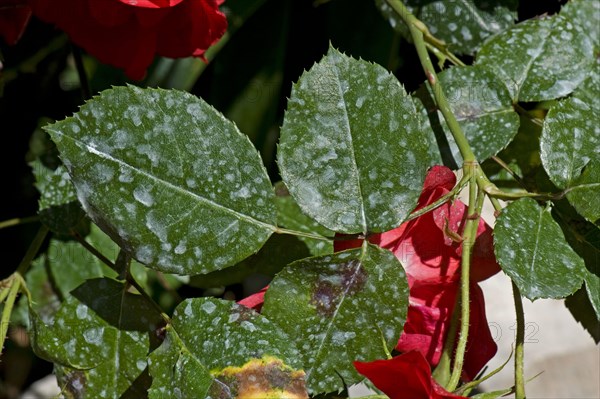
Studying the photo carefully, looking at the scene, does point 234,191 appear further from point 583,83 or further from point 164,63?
point 164,63

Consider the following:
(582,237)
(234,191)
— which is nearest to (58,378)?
(234,191)

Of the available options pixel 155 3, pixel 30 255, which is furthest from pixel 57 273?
pixel 155 3

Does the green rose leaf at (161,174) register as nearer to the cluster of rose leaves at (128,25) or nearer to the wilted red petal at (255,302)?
the wilted red petal at (255,302)

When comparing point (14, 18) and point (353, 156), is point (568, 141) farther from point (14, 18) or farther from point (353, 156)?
point (14, 18)

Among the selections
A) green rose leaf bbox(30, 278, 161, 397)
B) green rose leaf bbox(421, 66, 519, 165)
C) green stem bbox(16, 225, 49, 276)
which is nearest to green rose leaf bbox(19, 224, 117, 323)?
green stem bbox(16, 225, 49, 276)

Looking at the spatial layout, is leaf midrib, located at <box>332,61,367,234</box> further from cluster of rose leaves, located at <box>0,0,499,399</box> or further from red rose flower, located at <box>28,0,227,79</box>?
red rose flower, located at <box>28,0,227,79</box>

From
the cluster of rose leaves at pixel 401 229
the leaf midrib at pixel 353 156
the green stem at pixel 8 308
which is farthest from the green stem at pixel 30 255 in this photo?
the leaf midrib at pixel 353 156
